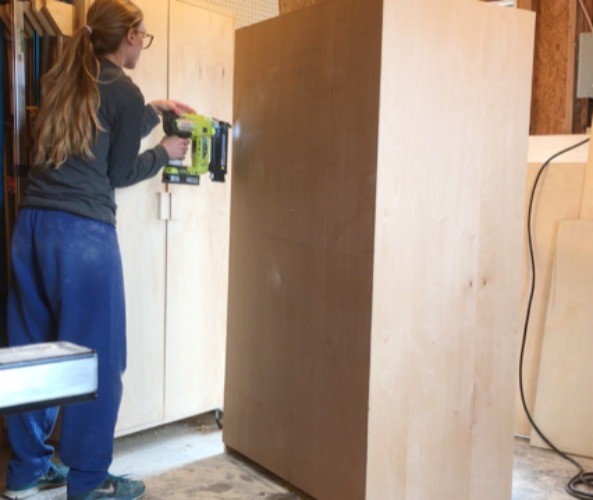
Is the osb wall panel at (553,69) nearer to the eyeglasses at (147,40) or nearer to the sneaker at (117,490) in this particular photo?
the eyeglasses at (147,40)

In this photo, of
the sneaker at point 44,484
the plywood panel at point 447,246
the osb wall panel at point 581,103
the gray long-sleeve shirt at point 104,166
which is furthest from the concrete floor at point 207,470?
the osb wall panel at point 581,103

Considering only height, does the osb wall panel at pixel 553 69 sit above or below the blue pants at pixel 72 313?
above

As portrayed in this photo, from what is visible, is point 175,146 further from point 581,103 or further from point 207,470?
point 581,103

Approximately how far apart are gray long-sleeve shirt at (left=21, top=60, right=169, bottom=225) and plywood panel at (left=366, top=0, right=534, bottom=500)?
0.80 m

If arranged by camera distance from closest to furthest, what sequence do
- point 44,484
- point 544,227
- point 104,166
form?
point 104,166
point 44,484
point 544,227

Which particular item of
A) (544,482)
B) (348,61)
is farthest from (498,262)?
(544,482)

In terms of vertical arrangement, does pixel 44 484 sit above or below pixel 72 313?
below

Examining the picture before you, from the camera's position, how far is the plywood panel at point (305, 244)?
1896 millimetres

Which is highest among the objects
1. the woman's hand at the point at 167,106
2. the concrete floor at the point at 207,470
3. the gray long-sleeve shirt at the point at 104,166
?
the woman's hand at the point at 167,106

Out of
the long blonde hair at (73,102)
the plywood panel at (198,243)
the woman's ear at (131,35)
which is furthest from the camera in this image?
the plywood panel at (198,243)

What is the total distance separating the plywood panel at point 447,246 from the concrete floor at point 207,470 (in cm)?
41

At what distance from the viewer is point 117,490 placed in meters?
2.18

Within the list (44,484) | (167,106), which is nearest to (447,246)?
(167,106)

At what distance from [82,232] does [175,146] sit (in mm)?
482
